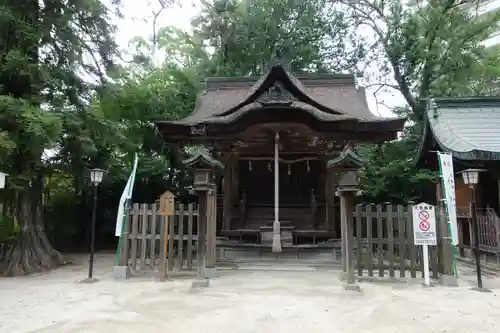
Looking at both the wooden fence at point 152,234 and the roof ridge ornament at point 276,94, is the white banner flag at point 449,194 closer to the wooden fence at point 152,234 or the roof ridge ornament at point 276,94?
the roof ridge ornament at point 276,94

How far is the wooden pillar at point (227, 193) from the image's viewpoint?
10695 mm

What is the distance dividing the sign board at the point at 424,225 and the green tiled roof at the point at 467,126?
111 inches

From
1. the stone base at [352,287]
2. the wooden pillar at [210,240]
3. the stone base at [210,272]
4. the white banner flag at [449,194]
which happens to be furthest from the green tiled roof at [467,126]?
the stone base at [210,272]

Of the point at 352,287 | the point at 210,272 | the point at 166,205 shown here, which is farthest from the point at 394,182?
the point at 166,205

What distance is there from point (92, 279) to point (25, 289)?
1.16 m

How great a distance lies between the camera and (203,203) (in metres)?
7.14

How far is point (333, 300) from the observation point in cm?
570

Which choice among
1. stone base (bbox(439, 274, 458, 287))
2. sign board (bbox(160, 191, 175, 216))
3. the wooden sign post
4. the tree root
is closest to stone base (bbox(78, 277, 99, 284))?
the wooden sign post

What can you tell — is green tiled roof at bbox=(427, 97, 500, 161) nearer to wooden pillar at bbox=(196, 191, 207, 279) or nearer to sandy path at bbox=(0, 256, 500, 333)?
sandy path at bbox=(0, 256, 500, 333)

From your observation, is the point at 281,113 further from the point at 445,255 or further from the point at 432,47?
the point at 432,47

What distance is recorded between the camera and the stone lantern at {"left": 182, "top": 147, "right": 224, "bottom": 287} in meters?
6.93

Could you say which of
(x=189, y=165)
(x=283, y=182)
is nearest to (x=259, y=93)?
(x=283, y=182)

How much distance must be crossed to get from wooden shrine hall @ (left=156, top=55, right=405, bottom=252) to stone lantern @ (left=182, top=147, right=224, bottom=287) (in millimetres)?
1966

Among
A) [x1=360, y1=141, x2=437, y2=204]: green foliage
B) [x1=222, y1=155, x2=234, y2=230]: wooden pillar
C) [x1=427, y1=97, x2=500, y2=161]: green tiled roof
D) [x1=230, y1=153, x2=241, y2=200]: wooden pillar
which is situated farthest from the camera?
[x1=360, y1=141, x2=437, y2=204]: green foliage
